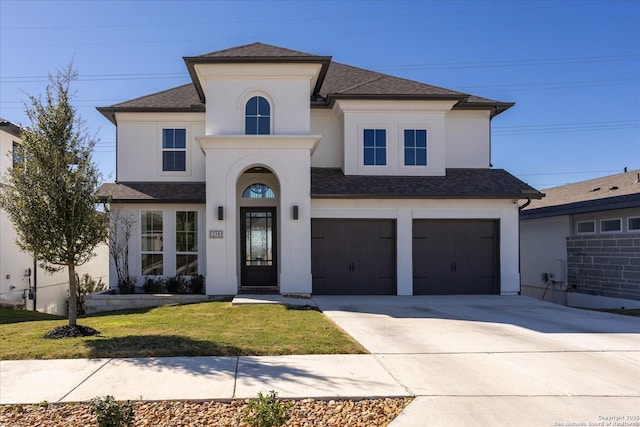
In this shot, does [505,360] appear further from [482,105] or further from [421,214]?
[482,105]

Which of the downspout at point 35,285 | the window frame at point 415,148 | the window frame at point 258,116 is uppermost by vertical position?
the window frame at point 258,116

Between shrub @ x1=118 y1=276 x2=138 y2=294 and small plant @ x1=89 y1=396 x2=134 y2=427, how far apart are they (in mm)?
11126

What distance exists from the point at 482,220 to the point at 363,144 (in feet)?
14.7

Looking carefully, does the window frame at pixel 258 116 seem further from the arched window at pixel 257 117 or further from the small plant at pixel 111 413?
the small plant at pixel 111 413

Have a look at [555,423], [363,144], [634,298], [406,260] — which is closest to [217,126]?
[363,144]

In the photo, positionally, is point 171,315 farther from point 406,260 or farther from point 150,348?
point 406,260

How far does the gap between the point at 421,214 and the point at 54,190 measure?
10.2 metres

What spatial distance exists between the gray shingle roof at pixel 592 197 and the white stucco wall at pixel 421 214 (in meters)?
2.34

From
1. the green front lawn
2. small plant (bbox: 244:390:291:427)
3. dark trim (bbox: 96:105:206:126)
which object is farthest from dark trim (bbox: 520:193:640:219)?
small plant (bbox: 244:390:291:427)

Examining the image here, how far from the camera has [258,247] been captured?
16.1 m

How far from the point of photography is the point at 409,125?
15672 mm

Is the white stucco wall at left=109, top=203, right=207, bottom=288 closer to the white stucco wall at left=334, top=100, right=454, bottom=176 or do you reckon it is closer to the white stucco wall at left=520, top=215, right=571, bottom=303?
the white stucco wall at left=334, top=100, right=454, bottom=176

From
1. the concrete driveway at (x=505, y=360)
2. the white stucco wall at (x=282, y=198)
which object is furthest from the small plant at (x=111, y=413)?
the white stucco wall at (x=282, y=198)

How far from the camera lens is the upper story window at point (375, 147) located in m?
15.6
